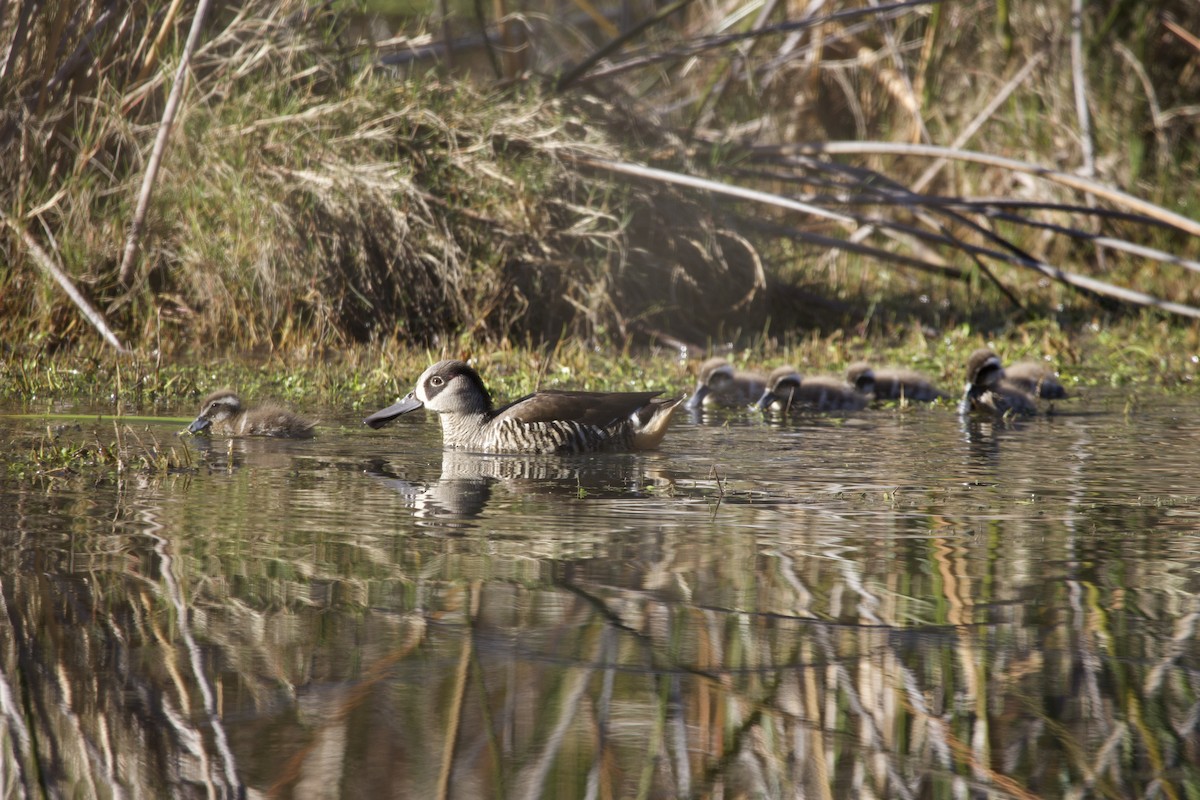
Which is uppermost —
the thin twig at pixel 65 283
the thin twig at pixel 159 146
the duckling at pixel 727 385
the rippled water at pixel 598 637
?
the thin twig at pixel 159 146

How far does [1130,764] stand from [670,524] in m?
2.26

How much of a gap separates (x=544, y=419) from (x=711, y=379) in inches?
84.8

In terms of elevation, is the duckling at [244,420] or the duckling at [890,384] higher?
the duckling at [890,384]

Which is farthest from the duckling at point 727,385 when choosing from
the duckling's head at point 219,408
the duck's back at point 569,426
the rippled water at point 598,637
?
the rippled water at point 598,637

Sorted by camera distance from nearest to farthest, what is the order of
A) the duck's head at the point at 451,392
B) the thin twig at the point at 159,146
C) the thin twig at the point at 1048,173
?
the duck's head at the point at 451,392
the thin twig at the point at 159,146
the thin twig at the point at 1048,173

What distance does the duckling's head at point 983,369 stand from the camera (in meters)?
8.61

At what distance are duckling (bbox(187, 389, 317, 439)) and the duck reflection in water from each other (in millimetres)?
801

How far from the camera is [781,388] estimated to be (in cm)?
874

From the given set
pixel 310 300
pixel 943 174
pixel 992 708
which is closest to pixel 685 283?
pixel 310 300

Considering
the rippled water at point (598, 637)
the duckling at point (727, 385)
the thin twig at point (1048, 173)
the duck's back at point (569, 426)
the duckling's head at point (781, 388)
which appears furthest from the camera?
the thin twig at point (1048, 173)

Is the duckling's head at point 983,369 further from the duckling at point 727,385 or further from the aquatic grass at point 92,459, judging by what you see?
the aquatic grass at point 92,459

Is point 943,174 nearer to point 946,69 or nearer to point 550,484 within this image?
point 946,69

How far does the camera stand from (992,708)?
329cm

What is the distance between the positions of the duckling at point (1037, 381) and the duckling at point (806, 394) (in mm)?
977
